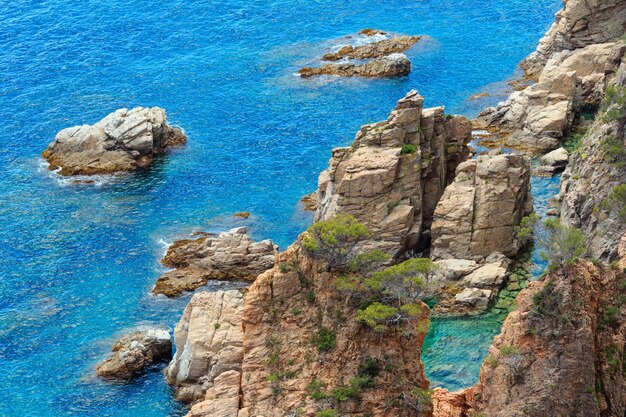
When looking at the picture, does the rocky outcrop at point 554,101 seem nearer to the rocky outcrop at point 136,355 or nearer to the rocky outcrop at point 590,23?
the rocky outcrop at point 590,23

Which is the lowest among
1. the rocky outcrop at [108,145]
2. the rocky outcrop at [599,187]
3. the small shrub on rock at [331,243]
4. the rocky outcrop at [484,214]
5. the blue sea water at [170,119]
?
the blue sea water at [170,119]

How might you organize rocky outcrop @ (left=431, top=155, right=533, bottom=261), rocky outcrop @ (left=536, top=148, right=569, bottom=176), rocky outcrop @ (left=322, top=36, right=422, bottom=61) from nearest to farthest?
rocky outcrop @ (left=431, top=155, right=533, bottom=261), rocky outcrop @ (left=536, top=148, right=569, bottom=176), rocky outcrop @ (left=322, top=36, right=422, bottom=61)

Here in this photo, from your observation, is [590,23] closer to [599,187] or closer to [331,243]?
[599,187]

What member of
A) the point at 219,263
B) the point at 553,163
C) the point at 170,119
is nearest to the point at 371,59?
the point at 170,119

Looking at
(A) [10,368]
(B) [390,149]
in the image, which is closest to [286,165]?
(B) [390,149]

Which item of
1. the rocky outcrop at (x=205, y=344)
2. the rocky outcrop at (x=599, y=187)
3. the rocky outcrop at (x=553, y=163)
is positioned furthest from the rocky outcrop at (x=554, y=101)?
the rocky outcrop at (x=205, y=344)

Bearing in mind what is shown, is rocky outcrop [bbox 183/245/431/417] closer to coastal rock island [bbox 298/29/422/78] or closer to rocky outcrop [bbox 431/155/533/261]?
rocky outcrop [bbox 431/155/533/261]

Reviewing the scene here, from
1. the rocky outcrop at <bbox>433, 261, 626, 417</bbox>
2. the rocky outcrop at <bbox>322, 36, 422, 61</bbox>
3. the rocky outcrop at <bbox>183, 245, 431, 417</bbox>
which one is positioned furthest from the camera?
the rocky outcrop at <bbox>322, 36, 422, 61</bbox>

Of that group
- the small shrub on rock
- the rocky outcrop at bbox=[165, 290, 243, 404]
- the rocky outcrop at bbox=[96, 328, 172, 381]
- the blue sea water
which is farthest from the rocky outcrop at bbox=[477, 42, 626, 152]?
the rocky outcrop at bbox=[96, 328, 172, 381]

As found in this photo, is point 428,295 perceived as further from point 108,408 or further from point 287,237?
point 108,408
